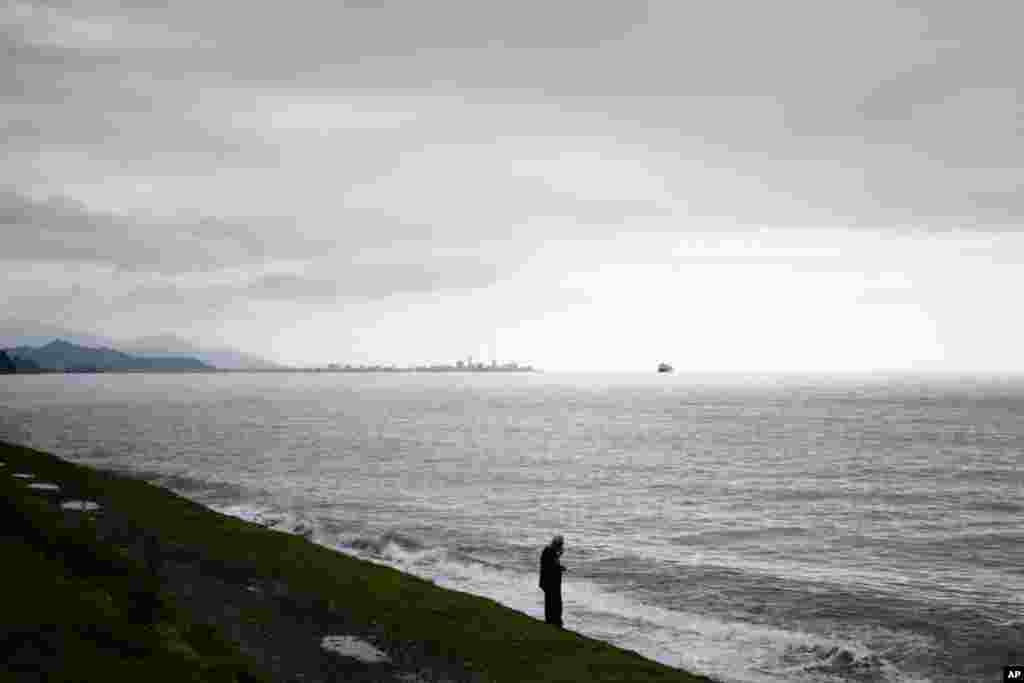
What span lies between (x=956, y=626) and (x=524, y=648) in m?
16.0

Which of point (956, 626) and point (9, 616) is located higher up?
point (9, 616)

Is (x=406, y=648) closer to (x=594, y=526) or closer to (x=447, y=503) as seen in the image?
(x=594, y=526)

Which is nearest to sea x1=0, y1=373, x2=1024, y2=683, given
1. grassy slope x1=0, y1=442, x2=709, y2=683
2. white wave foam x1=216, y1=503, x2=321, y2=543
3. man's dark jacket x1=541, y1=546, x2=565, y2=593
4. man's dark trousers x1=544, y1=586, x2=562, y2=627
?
white wave foam x1=216, y1=503, x2=321, y2=543

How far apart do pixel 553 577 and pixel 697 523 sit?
2432 cm

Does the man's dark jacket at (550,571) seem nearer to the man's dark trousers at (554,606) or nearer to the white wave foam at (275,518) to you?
the man's dark trousers at (554,606)

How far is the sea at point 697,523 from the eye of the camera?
22.9 m

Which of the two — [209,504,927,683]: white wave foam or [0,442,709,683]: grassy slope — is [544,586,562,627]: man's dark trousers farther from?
[209,504,927,683]: white wave foam

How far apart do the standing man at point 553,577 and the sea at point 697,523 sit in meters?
3.20

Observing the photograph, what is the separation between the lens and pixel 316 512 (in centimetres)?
4434

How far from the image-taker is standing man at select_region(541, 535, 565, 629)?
1967cm

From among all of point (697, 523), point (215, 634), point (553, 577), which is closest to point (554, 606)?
point (553, 577)

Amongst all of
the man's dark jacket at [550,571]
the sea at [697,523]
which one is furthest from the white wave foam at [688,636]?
the man's dark jacket at [550,571]

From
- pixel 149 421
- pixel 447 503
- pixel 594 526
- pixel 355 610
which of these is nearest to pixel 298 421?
pixel 149 421

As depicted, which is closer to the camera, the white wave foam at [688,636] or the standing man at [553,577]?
the standing man at [553,577]
